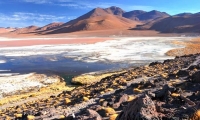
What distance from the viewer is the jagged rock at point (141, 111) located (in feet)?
14.1

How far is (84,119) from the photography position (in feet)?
18.7

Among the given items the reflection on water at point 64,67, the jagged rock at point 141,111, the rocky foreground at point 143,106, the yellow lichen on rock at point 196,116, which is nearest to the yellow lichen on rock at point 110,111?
the rocky foreground at point 143,106

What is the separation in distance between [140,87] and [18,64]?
64.0 ft

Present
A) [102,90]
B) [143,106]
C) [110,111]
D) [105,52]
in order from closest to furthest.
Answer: [143,106]
[110,111]
[102,90]
[105,52]

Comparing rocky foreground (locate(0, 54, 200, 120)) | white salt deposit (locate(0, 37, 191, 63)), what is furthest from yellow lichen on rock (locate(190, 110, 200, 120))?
white salt deposit (locate(0, 37, 191, 63))

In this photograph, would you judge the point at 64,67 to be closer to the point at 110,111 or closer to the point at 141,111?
the point at 110,111

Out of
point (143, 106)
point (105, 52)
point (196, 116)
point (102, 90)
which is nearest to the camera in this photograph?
point (196, 116)

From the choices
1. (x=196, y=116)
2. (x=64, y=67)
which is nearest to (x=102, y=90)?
(x=196, y=116)

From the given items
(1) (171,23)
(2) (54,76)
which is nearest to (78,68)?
(2) (54,76)

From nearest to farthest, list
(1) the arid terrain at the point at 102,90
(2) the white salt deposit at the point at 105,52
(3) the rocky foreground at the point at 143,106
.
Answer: (3) the rocky foreground at the point at 143,106 < (1) the arid terrain at the point at 102,90 < (2) the white salt deposit at the point at 105,52

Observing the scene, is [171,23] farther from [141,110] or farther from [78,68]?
[141,110]

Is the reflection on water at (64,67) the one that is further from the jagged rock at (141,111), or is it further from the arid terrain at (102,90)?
the jagged rock at (141,111)

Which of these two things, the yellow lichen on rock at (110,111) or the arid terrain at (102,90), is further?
the yellow lichen on rock at (110,111)

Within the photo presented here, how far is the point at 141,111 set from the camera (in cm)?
433
